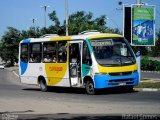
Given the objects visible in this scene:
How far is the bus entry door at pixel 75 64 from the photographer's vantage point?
72.8ft

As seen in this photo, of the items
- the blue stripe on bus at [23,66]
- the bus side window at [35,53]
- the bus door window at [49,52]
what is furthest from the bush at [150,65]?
the bus door window at [49,52]

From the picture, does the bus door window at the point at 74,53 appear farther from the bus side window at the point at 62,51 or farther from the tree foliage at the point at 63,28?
the tree foliage at the point at 63,28

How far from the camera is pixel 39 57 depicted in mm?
25719

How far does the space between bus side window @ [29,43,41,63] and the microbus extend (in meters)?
0.30

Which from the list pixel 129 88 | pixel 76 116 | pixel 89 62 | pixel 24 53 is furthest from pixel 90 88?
pixel 76 116

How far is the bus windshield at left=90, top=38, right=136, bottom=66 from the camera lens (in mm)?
21016

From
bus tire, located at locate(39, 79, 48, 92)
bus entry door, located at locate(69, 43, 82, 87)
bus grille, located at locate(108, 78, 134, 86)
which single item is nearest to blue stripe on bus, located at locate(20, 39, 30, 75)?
bus tire, located at locate(39, 79, 48, 92)

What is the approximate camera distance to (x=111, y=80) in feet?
68.6

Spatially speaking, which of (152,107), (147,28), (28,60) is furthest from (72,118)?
(147,28)

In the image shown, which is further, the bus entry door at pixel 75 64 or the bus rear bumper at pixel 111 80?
the bus entry door at pixel 75 64

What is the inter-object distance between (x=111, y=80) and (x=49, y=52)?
4.95 m

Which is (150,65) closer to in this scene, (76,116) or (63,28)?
(63,28)

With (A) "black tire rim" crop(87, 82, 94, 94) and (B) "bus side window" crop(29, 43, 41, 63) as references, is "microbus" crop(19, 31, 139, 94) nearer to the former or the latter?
(A) "black tire rim" crop(87, 82, 94, 94)

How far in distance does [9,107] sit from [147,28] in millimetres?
17694
